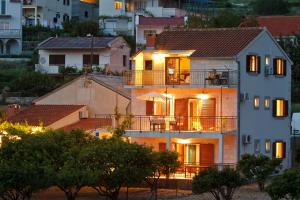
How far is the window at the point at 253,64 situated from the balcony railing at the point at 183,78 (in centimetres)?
158

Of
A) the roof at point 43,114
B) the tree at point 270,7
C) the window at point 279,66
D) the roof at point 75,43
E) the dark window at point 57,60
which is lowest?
the roof at point 43,114

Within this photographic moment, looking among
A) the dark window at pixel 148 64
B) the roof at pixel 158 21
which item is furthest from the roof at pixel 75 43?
the dark window at pixel 148 64

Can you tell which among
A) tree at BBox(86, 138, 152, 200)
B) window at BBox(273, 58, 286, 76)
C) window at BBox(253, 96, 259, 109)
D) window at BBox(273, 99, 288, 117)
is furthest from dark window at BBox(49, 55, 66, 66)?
tree at BBox(86, 138, 152, 200)

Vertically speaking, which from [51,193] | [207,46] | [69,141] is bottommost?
[51,193]

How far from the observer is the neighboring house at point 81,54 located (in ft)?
246

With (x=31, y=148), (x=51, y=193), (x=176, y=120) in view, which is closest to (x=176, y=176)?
(x=176, y=120)

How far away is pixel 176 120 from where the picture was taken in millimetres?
46406

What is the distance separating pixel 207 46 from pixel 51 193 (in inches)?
458

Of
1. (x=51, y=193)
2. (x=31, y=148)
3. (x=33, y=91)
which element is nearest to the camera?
(x=31, y=148)

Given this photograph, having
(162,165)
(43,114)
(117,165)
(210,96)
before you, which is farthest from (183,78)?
(117,165)

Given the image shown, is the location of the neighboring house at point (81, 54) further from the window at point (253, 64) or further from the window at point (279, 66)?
the window at point (253, 64)

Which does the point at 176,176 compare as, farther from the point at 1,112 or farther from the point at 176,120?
the point at 1,112

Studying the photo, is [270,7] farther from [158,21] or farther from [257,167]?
[257,167]

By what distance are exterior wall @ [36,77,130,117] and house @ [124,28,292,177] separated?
3.98 meters
